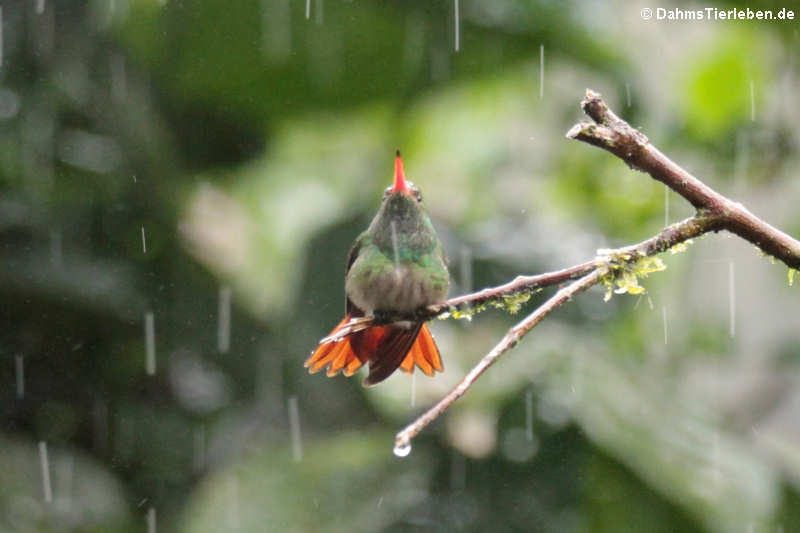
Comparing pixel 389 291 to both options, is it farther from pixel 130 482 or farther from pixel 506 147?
pixel 506 147

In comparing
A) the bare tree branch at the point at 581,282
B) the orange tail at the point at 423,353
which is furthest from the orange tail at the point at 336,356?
the bare tree branch at the point at 581,282

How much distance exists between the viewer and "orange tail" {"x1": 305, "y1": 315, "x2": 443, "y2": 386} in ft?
5.03

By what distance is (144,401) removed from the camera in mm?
Result: 3971

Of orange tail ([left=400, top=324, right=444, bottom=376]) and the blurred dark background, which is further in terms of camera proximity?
the blurred dark background

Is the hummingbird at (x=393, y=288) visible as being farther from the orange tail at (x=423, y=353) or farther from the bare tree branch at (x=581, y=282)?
the bare tree branch at (x=581, y=282)

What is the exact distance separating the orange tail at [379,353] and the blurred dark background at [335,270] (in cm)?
157

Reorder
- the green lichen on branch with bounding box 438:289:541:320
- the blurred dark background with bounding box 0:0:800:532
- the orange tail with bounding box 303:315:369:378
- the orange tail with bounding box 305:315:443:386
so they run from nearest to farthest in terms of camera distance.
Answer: the green lichen on branch with bounding box 438:289:541:320
the orange tail with bounding box 305:315:443:386
the orange tail with bounding box 303:315:369:378
the blurred dark background with bounding box 0:0:800:532

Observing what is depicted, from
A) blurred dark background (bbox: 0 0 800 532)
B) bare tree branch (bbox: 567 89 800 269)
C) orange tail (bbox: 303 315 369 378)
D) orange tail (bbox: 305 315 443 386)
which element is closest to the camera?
bare tree branch (bbox: 567 89 800 269)

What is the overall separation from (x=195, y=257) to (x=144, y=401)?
0.64 metres

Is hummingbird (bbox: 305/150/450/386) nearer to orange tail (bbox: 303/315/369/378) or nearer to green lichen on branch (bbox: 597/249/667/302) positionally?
orange tail (bbox: 303/315/369/378)

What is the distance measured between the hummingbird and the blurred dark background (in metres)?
1.20

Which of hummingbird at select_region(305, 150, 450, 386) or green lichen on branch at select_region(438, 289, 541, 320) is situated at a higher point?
green lichen on branch at select_region(438, 289, 541, 320)

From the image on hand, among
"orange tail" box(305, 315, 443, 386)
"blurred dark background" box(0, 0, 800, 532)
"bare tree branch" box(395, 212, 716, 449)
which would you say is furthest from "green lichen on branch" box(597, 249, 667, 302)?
"blurred dark background" box(0, 0, 800, 532)

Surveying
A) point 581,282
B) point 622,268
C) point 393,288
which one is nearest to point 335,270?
point 393,288
